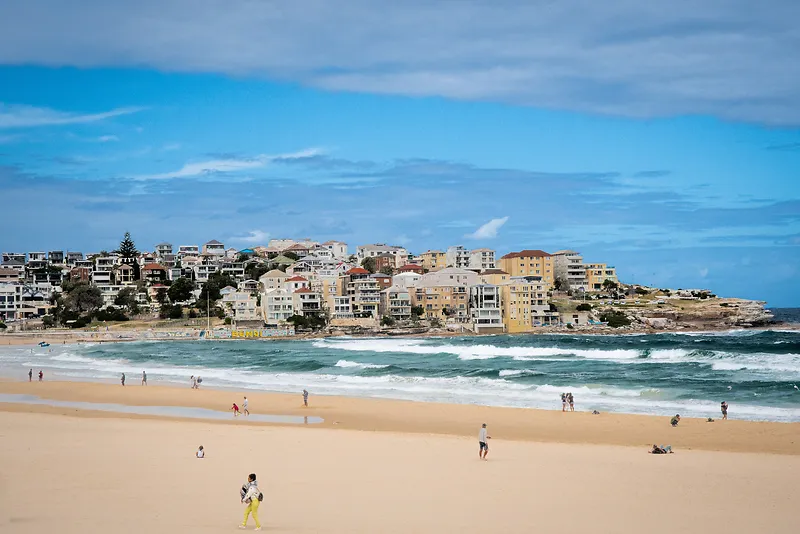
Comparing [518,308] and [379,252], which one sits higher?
[379,252]

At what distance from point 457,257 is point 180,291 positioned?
3766 centimetres

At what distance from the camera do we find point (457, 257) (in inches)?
4409

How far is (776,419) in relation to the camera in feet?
73.9

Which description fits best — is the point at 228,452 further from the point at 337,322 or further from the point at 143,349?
the point at 337,322

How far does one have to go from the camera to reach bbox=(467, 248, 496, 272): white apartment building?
109200 mm

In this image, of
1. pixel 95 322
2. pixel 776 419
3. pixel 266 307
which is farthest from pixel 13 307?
pixel 776 419

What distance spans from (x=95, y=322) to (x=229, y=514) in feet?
282

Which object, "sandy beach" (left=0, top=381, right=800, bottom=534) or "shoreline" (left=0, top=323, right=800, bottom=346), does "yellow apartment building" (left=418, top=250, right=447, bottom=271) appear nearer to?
"shoreline" (left=0, top=323, right=800, bottom=346)

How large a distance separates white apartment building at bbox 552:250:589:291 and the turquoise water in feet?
163

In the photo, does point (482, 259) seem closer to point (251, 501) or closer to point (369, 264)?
point (369, 264)

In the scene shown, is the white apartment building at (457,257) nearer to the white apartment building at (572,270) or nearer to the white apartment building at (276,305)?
the white apartment building at (572,270)

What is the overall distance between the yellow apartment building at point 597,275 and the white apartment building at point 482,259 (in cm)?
1348

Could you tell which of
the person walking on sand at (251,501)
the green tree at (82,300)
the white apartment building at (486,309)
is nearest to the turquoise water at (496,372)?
the person walking on sand at (251,501)

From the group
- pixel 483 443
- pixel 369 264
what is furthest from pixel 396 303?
pixel 483 443
